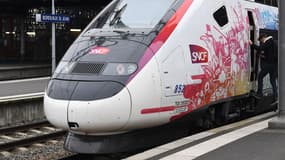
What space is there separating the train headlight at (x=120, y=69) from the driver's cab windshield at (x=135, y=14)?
0.91 m

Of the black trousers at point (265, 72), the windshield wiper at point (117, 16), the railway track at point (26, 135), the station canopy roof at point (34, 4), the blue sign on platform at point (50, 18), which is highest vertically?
the station canopy roof at point (34, 4)

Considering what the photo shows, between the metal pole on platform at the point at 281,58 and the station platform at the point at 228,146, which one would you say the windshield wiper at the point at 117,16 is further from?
the metal pole on platform at the point at 281,58

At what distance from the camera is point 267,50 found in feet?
32.6

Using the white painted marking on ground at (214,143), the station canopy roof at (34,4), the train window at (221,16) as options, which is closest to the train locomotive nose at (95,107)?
the white painted marking on ground at (214,143)

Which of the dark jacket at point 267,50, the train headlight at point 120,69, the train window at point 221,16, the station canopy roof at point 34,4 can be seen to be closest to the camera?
the train headlight at point 120,69

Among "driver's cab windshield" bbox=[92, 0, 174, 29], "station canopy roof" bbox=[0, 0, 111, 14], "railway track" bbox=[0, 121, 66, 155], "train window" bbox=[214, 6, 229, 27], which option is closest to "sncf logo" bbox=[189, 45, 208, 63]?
"driver's cab windshield" bbox=[92, 0, 174, 29]

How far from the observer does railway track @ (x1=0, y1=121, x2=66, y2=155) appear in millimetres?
9898

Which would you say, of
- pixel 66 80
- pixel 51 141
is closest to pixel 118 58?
pixel 66 80

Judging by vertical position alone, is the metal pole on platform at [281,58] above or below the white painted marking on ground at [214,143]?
above

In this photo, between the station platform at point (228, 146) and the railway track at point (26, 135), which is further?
the railway track at point (26, 135)

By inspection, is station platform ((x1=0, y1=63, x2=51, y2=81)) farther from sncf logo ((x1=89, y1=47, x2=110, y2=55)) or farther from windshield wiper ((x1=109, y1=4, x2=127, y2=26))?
sncf logo ((x1=89, y1=47, x2=110, y2=55))

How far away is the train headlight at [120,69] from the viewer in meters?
6.80

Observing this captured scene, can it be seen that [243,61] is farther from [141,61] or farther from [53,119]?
[53,119]

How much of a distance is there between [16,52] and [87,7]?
8.12 metres
